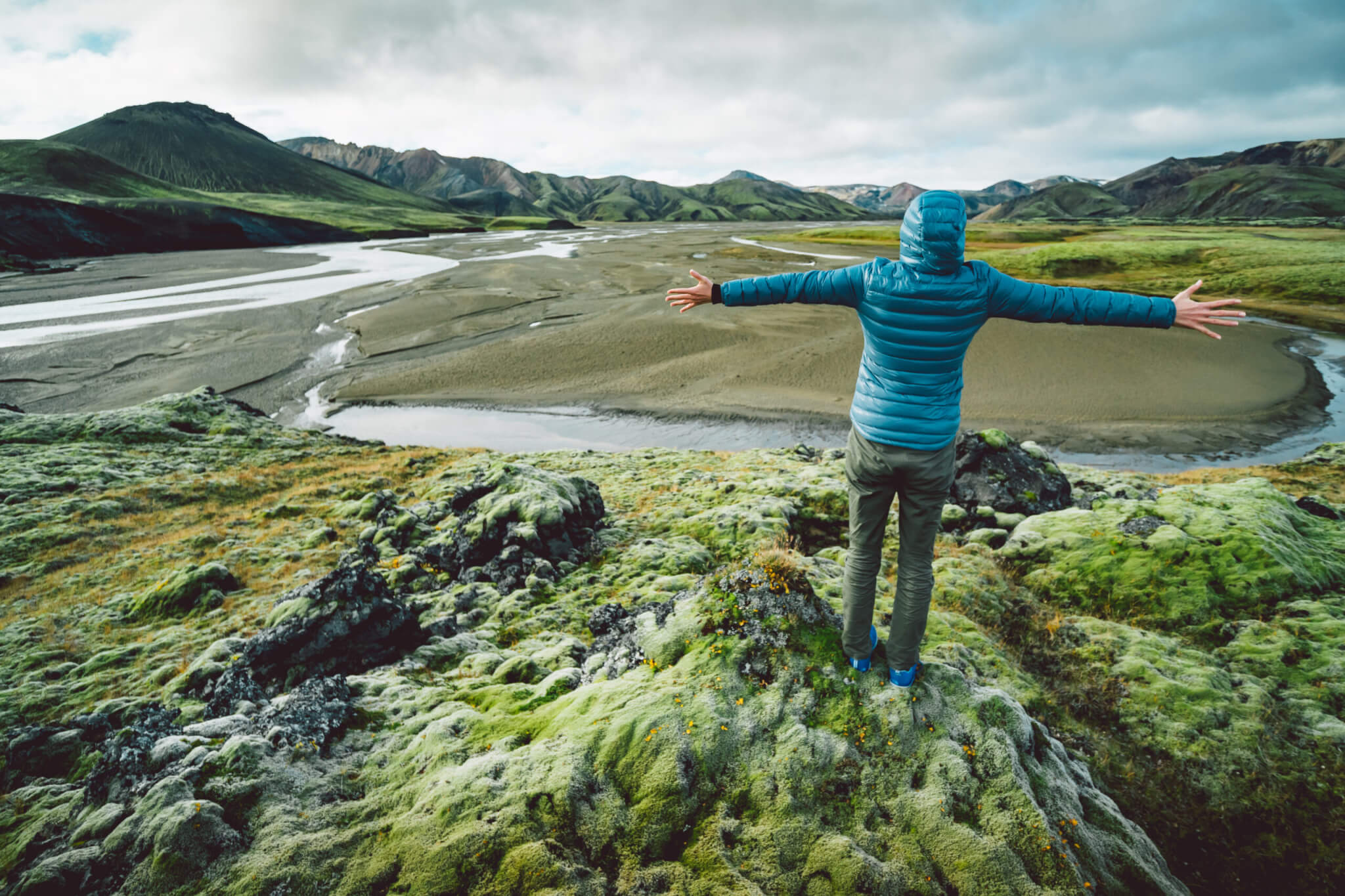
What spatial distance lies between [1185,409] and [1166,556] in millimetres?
22118

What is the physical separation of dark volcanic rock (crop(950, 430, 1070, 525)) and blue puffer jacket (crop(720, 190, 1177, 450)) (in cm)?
830

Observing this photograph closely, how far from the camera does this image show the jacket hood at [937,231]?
4109mm

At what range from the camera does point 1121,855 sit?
Result: 169 inches

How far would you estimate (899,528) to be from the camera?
4895mm

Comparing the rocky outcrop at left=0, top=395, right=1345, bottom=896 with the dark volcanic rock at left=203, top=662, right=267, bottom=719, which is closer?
the rocky outcrop at left=0, top=395, right=1345, bottom=896

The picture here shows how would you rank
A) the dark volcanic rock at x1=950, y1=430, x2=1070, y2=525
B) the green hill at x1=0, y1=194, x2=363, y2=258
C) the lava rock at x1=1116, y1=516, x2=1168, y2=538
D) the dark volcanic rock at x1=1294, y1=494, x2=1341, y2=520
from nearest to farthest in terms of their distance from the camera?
the lava rock at x1=1116, y1=516, x2=1168, y2=538, the dark volcanic rock at x1=1294, y1=494, x2=1341, y2=520, the dark volcanic rock at x1=950, y1=430, x2=1070, y2=525, the green hill at x1=0, y1=194, x2=363, y2=258

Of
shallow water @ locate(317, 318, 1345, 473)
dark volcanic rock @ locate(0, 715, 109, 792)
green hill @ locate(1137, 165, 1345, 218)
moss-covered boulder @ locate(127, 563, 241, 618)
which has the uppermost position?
green hill @ locate(1137, 165, 1345, 218)

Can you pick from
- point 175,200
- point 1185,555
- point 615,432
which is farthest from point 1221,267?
point 175,200

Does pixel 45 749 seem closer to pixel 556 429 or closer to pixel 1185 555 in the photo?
pixel 1185 555

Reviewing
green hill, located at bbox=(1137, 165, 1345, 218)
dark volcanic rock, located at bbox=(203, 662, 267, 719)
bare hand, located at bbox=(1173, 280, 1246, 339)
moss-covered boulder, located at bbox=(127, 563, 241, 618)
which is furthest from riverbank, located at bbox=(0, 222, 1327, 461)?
green hill, located at bbox=(1137, 165, 1345, 218)

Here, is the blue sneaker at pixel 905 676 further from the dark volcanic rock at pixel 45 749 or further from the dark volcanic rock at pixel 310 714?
the dark volcanic rock at pixel 45 749

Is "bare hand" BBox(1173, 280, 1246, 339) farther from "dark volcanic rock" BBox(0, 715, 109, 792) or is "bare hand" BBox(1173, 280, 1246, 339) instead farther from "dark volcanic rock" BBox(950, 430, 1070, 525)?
"dark volcanic rock" BBox(0, 715, 109, 792)

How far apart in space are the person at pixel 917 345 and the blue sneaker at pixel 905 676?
0.40ft

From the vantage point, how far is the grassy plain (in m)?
43.8
